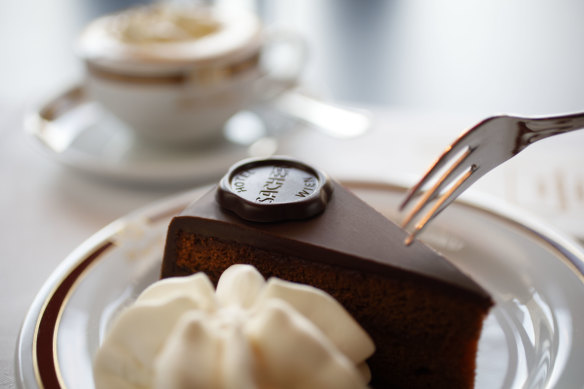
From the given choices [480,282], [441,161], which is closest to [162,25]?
[441,161]

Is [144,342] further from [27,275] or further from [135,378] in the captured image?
[27,275]

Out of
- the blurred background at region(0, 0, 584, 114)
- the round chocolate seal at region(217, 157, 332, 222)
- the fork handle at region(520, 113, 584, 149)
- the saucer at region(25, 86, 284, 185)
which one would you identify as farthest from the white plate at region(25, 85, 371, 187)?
the fork handle at region(520, 113, 584, 149)

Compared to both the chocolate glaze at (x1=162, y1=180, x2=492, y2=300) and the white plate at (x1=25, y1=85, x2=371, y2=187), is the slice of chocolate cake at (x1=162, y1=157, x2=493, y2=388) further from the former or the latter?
the white plate at (x1=25, y1=85, x2=371, y2=187)

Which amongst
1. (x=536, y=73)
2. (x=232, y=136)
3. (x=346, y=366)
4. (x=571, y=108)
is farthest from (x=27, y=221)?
(x=536, y=73)

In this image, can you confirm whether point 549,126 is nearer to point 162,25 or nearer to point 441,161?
point 441,161

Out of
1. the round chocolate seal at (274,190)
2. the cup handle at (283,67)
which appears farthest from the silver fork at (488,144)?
the cup handle at (283,67)
